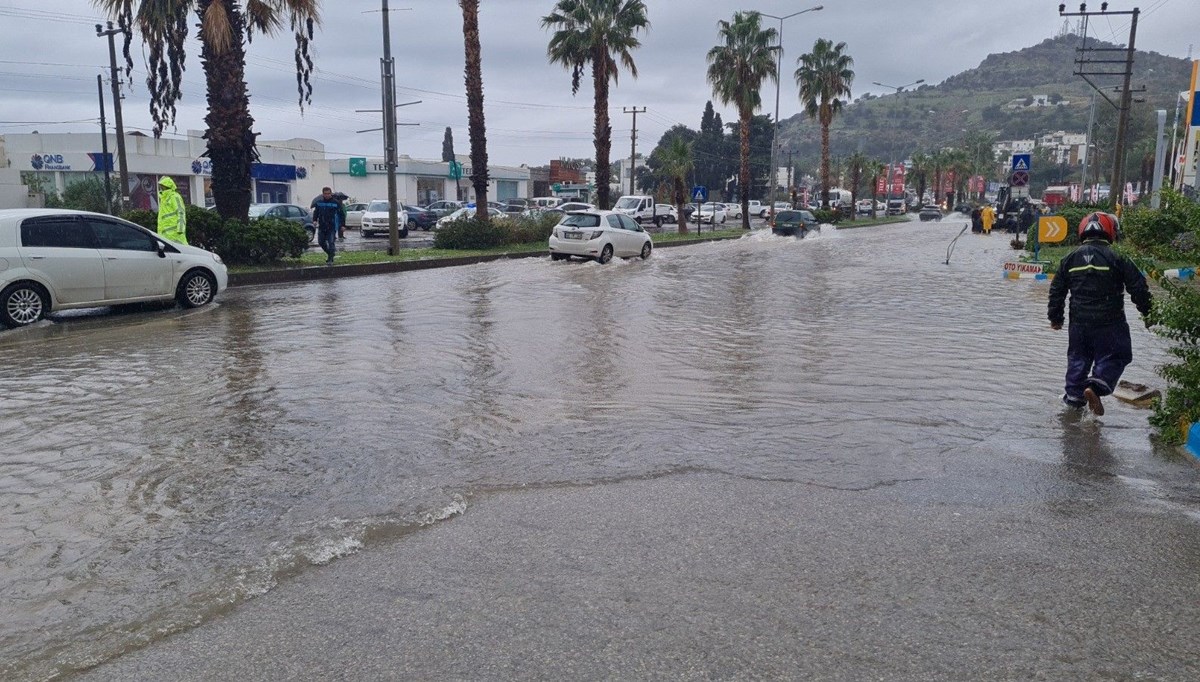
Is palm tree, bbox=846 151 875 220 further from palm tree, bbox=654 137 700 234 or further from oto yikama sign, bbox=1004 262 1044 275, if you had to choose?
oto yikama sign, bbox=1004 262 1044 275

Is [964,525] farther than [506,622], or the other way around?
[964,525]

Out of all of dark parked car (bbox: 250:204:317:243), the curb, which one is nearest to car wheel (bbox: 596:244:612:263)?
the curb

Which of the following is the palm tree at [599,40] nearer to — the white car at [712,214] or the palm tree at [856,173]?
the white car at [712,214]

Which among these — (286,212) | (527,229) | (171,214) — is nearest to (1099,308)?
(171,214)

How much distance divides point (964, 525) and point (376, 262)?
60.4 feet

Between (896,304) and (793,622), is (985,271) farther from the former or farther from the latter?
(793,622)

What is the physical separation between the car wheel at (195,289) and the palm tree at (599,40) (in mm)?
23363

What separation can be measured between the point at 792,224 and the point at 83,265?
33.2 metres

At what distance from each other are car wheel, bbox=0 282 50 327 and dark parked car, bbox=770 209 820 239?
33218 mm

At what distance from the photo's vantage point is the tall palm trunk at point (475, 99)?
2795cm

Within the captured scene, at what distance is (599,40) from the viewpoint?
36.2m

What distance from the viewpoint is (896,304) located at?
15820mm

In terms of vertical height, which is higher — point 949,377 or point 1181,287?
point 1181,287

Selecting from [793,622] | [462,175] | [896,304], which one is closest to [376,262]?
[896,304]
